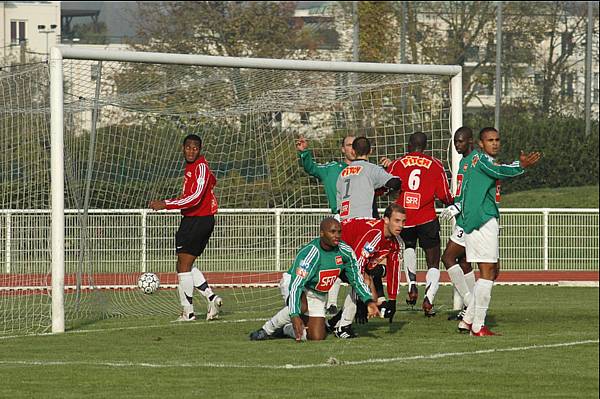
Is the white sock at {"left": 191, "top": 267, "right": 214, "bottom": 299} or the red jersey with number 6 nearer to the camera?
the red jersey with number 6

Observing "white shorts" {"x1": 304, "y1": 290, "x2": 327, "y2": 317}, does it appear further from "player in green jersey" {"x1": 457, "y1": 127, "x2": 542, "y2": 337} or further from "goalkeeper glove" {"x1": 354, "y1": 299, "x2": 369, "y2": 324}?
"player in green jersey" {"x1": 457, "y1": 127, "x2": 542, "y2": 337}

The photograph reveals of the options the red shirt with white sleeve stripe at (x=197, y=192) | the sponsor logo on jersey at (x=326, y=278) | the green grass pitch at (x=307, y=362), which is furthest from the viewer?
the red shirt with white sleeve stripe at (x=197, y=192)

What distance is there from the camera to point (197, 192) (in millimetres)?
14469

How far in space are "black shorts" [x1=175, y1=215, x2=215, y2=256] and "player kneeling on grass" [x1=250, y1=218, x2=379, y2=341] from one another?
2403mm

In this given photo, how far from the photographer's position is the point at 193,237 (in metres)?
14.6

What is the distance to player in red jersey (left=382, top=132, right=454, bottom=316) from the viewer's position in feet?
47.9

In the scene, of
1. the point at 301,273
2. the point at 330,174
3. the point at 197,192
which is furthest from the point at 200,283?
the point at 301,273

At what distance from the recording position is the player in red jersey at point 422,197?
1459cm

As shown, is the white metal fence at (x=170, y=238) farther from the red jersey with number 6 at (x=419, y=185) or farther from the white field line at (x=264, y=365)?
the white field line at (x=264, y=365)

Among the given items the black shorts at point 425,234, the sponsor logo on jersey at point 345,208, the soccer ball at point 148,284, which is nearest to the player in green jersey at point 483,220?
the sponsor logo on jersey at point 345,208

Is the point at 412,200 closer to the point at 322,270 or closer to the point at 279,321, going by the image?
the point at 322,270

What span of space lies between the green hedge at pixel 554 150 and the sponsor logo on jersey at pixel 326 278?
3321 cm

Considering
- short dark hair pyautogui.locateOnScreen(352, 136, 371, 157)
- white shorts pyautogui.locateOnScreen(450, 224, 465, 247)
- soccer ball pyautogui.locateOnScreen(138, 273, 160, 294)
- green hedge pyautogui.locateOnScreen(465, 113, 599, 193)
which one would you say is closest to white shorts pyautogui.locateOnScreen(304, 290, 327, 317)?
short dark hair pyautogui.locateOnScreen(352, 136, 371, 157)

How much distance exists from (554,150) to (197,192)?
32738 millimetres
